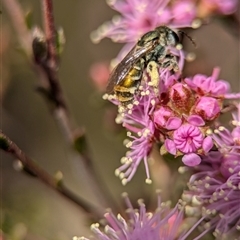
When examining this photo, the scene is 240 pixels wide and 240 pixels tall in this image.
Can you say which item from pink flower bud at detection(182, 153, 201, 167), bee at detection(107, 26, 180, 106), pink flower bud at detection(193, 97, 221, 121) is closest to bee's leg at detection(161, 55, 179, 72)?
bee at detection(107, 26, 180, 106)

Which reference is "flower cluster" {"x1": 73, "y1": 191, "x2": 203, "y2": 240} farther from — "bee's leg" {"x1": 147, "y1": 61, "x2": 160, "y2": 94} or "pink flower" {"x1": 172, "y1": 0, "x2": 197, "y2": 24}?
"pink flower" {"x1": 172, "y1": 0, "x2": 197, "y2": 24}

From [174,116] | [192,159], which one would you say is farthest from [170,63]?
[192,159]

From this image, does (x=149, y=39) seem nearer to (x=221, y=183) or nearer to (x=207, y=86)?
(x=207, y=86)

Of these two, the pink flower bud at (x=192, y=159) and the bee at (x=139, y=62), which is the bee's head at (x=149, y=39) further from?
the pink flower bud at (x=192, y=159)

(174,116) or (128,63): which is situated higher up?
(128,63)

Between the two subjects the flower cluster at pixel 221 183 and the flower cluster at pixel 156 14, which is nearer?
the flower cluster at pixel 221 183

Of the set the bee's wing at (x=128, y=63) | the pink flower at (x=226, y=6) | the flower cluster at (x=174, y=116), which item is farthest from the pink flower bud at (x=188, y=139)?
the pink flower at (x=226, y=6)

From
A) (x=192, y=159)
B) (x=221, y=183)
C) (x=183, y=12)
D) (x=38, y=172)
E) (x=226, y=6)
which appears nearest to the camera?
(x=192, y=159)
